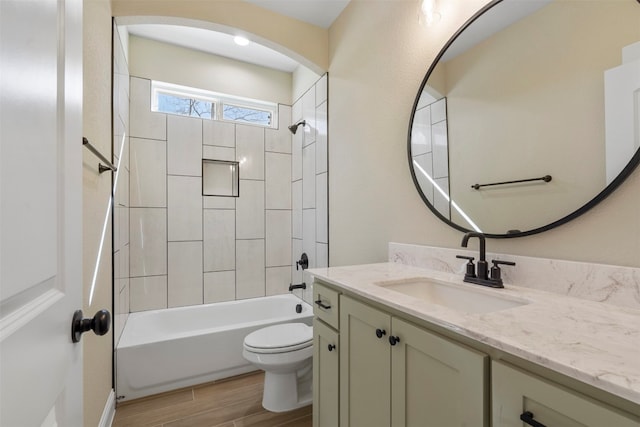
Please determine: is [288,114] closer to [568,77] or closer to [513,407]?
[568,77]

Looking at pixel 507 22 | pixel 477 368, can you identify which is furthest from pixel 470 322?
pixel 507 22

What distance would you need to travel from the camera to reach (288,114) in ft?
10.7

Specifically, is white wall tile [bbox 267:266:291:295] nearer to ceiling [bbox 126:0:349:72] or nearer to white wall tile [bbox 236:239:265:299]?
white wall tile [bbox 236:239:265:299]

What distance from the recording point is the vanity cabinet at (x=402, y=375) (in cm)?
71

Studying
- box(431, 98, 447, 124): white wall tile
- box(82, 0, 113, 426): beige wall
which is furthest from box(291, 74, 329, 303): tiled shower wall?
box(82, 0, 113, 426): beige wall

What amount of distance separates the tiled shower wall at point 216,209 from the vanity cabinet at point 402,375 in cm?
134

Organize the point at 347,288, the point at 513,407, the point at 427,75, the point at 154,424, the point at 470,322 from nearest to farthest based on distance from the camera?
the point at 513,407 → the point at 470,322 → the point at 347,288 → the point at 427,75 → the point at 154,424

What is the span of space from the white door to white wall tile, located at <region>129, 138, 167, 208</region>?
2.18m

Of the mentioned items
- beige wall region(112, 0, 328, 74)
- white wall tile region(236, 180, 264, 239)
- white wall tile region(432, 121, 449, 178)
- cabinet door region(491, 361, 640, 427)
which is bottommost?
cabinet door region(491, 361, 640, 427)

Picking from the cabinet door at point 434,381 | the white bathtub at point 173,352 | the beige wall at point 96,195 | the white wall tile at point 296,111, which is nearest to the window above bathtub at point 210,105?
the white wall tile at point 296,111

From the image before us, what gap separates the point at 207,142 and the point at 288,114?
0.92m

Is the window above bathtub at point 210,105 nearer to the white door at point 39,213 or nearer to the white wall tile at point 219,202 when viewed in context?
the white wall tile at point 219,202

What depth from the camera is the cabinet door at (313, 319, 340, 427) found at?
1271 mm

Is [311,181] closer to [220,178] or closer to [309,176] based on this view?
[309,176]
